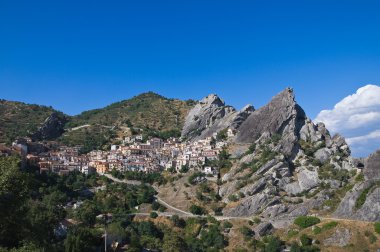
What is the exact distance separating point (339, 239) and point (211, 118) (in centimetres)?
6638

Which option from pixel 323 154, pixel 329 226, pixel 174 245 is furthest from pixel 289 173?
pixel 174 245

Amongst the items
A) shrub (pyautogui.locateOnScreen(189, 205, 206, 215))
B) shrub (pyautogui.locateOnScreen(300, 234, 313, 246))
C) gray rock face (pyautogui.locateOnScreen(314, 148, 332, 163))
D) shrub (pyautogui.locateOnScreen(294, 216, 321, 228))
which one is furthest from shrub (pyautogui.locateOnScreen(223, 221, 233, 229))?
gray rock face (pyautogui.locateOnScreen(314, 148, 332, 163))

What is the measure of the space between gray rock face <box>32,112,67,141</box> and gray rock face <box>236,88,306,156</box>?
2411 inches

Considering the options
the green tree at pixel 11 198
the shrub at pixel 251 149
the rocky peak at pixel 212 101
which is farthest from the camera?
the rocky peak at pixel 212 101

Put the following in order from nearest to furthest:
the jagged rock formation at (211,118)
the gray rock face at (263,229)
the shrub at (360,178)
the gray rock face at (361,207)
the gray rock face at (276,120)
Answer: the gray rock face at (361,207) → the gray rock face at (263,229) → the shrub at (360,178) → the gray rock face at (276,120) → the jagged rock formation at (211,118)

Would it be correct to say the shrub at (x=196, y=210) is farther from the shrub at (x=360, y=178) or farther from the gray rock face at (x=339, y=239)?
the shrub at (x=360, y=178)

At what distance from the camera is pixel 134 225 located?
236 feet

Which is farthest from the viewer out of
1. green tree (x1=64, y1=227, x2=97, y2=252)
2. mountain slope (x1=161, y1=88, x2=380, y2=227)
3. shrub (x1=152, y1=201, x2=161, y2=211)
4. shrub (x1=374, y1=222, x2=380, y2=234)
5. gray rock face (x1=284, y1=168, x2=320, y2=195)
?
shrub (x1=152, y1=201, x2=161, y2=211)

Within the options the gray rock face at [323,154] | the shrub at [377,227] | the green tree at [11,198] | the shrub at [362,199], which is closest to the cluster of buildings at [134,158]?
the gray rock face at [323,154]

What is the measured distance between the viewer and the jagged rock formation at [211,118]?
11556cm

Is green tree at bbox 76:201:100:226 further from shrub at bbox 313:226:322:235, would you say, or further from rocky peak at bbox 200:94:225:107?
rocky peak at bbox 200:94:225:107

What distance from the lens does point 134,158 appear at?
109m

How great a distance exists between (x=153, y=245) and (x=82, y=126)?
93.0 metres

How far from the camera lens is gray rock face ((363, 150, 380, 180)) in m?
74.5
